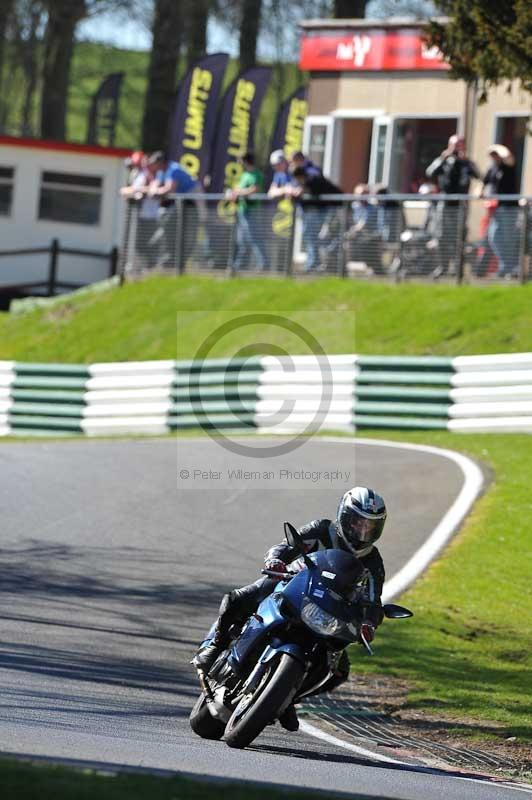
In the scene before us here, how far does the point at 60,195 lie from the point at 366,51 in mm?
9773

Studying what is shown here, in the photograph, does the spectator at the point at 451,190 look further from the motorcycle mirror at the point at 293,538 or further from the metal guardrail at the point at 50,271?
the motorcycle mirror at the point at 293,538

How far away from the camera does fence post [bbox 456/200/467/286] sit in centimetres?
2041

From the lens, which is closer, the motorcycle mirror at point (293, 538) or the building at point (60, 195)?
the motorcycle mirror at point (293, 538)

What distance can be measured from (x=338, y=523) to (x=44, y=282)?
82.3 ft

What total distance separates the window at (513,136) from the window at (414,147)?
1.61 metres

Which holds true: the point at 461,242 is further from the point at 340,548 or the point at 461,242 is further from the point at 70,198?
the point at 70,198

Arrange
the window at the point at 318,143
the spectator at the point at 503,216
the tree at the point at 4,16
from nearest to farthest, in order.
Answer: the spectator at the point at 503,216 → the window at the point at 318,143 → the tree at the point at 4,16

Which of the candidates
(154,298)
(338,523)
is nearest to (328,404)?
(154,298)

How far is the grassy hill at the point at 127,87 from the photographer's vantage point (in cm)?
6059

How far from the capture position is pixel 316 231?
2227 cm

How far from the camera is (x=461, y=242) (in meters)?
20.6

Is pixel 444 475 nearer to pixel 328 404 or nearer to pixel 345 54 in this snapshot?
pixel 328 404

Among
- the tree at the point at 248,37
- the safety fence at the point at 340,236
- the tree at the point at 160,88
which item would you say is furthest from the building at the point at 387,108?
the tree at the point at 248,37

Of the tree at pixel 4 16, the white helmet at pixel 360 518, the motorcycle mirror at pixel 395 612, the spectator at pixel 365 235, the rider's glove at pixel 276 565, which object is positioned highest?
the tree at pixel 4 16
